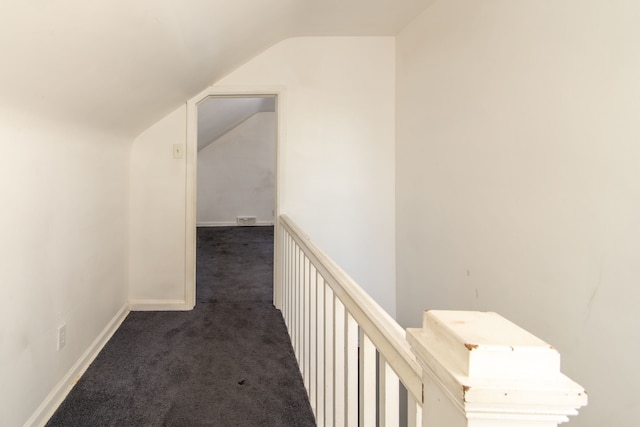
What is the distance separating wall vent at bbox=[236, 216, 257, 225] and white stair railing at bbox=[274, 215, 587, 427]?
619 centimetres

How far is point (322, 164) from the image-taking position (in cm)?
272

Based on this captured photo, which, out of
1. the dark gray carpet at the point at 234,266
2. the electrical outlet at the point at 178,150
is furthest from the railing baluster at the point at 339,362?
the electrical outlet at the point at 178,150

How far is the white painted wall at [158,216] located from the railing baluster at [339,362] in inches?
75.2

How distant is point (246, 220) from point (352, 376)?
640 centimetres

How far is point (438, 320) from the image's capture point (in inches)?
18.3

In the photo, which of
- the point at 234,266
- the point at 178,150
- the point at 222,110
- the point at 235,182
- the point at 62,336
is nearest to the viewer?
the point at 62,336

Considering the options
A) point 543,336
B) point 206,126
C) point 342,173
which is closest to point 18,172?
point 342,173

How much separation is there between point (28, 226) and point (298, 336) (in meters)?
1.39

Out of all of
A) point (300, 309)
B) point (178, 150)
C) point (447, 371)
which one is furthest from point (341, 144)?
point (447, 371)

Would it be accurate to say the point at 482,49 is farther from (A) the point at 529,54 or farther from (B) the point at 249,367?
(B) the point at 249,367

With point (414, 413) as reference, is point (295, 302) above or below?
below

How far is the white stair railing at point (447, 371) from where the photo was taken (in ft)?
1.24

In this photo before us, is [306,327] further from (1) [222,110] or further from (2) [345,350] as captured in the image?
(1) [222,110]

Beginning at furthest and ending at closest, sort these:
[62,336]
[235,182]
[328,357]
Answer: [235,182]
[62,336]
[328,357]
